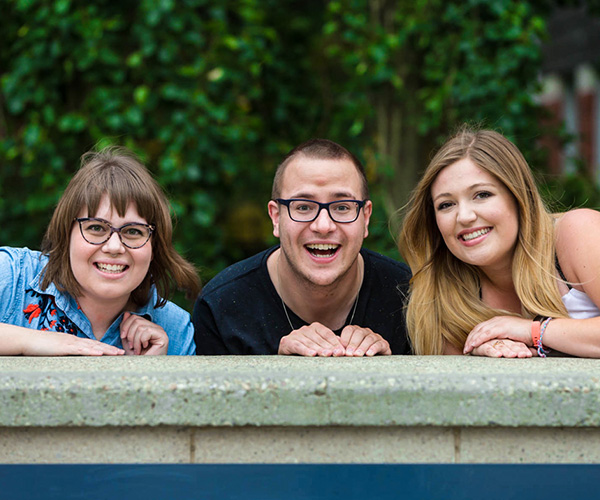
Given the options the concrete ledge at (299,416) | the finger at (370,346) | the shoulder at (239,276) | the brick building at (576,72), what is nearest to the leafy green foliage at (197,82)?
the shoulder at (239,276)

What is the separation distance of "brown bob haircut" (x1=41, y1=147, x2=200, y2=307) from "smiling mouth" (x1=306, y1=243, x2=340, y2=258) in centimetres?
53

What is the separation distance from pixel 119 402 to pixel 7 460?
1.04 ft

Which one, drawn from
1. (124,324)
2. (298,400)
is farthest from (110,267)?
(298,400)

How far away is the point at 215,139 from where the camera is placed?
4602 millimetres

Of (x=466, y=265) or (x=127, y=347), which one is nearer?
(x=127, y=347)

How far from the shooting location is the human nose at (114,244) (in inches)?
103

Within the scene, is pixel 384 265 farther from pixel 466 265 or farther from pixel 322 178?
pixel 322 178

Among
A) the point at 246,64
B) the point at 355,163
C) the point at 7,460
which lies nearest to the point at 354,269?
the point at 355,163

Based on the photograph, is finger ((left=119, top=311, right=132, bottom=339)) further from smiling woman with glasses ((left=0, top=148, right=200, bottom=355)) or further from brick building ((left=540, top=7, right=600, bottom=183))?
brick building ((left=540, top=7, right=600, bottom=183))

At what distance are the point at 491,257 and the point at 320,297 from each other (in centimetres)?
72

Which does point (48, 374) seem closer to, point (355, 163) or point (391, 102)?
point (355, 163)

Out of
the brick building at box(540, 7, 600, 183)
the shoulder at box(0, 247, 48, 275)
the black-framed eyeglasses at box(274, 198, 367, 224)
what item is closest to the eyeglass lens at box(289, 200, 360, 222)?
the black-framed eyeglasses at box(274, 198, 367, 224)

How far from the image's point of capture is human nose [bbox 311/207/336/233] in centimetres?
281

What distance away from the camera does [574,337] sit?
7.70ft
